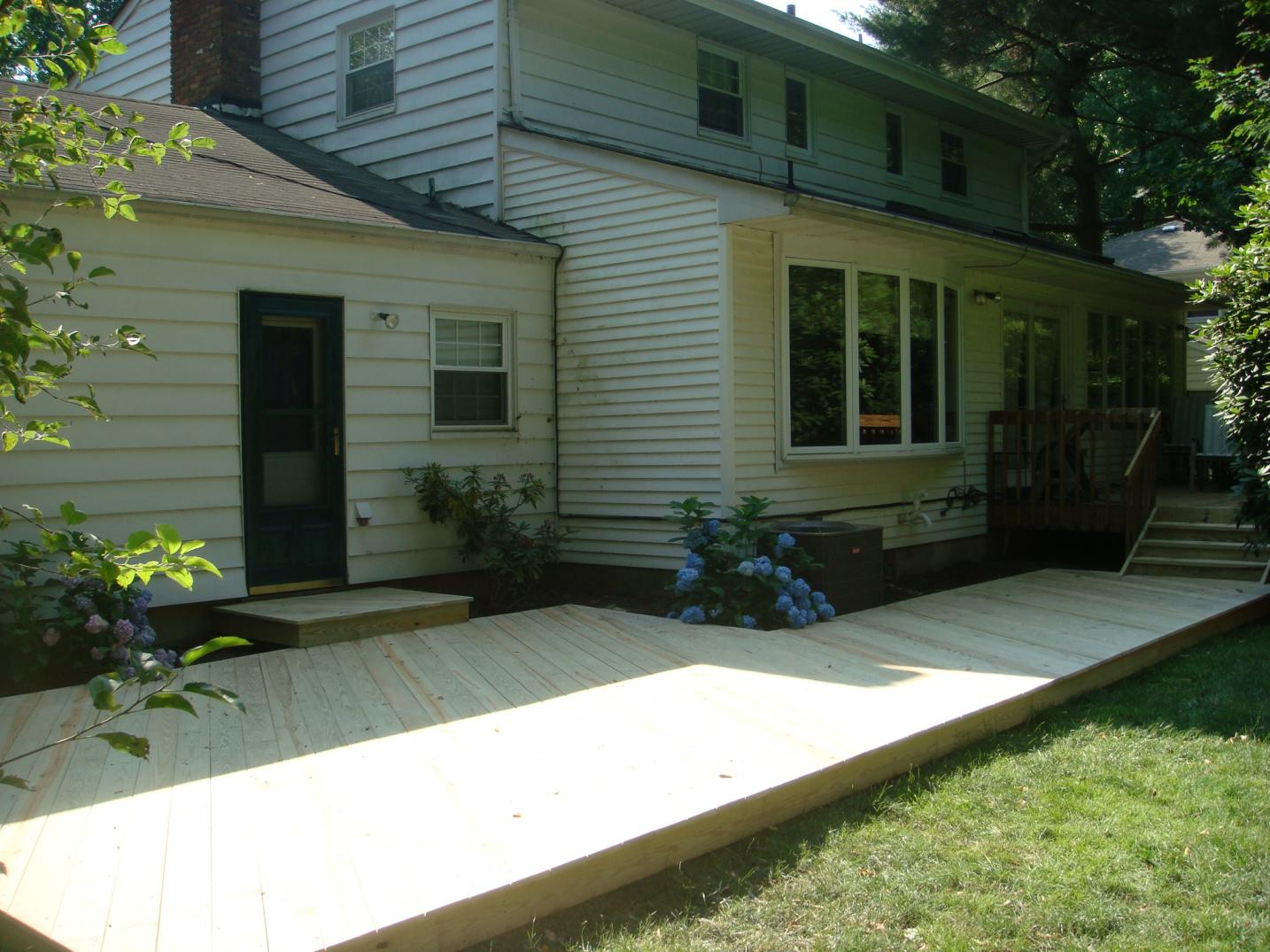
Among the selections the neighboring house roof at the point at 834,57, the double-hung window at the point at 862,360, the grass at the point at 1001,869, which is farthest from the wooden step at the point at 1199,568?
the neighboring house roof at the point at 834,57

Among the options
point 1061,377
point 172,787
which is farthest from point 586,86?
point 172,787

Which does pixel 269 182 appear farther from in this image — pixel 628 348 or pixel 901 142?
pixel 901 142

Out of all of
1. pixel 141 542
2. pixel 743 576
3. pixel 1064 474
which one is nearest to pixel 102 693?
pixel 141 542

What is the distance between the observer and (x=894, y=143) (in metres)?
14.9

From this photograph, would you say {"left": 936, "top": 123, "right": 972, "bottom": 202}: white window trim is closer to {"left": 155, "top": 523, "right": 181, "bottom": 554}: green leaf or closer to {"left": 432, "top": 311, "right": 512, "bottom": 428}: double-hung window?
{"left": 432, "top": 311, "right": 512, "bottom": 428}: double-hung window

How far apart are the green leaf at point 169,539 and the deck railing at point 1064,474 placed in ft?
32.3

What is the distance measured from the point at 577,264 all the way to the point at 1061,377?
24.3 feet

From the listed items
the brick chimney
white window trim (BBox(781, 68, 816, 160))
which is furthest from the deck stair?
the brick chimney

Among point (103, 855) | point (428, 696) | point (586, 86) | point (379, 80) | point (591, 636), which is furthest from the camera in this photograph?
point (379, 80)

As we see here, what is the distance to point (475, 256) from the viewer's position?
9695 mm

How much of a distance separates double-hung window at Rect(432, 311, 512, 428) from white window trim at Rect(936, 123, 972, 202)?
8.26 meters

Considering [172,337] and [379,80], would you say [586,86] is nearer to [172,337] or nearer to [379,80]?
[379,80]

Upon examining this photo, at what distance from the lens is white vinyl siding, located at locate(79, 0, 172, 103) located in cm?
1401

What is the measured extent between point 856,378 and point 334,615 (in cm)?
507
